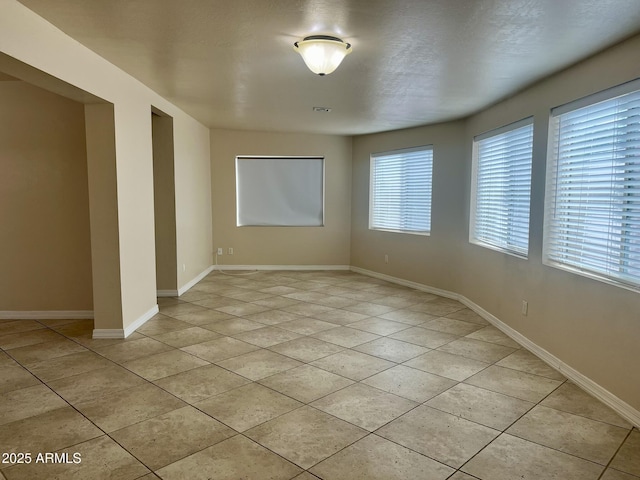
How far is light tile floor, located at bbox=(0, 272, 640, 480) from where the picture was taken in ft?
7.27

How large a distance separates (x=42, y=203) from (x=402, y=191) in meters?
4.87

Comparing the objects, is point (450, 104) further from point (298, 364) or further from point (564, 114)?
point (298, 364)

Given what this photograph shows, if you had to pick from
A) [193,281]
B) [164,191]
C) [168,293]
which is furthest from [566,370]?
[193,281]

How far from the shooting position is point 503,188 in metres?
4.71

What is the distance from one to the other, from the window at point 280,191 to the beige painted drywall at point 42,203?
3336 mm

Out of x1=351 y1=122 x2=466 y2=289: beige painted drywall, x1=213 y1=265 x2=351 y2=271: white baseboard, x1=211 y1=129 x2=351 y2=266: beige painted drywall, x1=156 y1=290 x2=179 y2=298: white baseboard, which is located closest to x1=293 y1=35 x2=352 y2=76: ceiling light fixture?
x1=351 y1=122 x2=466 y2=289: beige painted drywall

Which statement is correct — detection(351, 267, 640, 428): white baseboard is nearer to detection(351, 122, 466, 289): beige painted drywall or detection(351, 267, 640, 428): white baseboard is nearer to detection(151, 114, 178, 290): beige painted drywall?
detection(351, 122, 466, 289): beige painted drywall

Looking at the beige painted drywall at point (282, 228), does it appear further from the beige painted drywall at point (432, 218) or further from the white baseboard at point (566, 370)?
the white baseboard at point (566, 370)

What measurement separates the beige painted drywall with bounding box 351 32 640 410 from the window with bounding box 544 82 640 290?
9cm

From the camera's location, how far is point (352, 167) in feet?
25.9

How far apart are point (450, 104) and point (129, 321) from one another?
163 inches

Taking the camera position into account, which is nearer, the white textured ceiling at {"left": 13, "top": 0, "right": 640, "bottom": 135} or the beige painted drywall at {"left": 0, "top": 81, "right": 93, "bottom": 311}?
the white textured ceiling at {"left": 13, "top": 0, "right": 640, "bottom": 135}

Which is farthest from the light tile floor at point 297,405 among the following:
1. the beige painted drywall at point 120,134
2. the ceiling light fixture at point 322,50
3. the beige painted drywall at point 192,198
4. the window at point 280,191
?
the window at point 280,191

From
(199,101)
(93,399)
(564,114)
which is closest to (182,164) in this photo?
(199,101)
